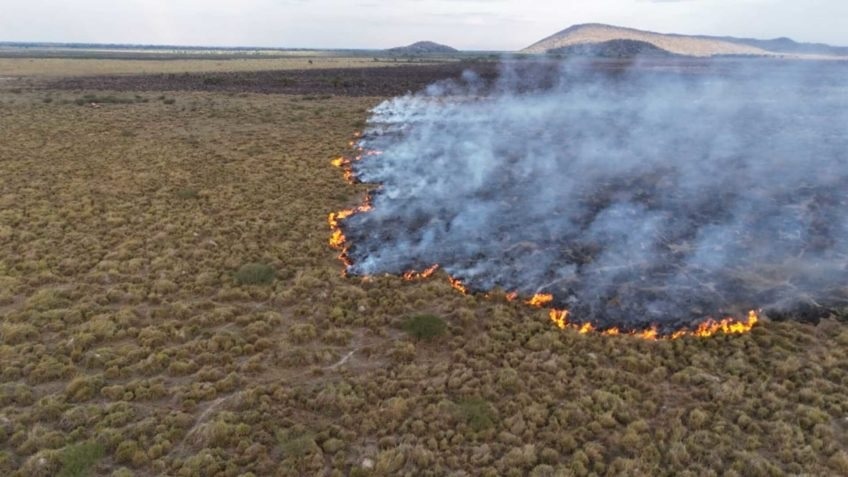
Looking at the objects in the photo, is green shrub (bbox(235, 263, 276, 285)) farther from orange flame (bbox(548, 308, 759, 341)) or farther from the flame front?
orange flame (bbox(548, 308, 759, 341))

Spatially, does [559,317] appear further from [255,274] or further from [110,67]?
[110,67]

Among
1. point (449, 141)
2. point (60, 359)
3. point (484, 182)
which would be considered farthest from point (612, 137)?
point (60, 359)

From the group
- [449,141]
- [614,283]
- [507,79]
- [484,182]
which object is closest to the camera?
[614,283]

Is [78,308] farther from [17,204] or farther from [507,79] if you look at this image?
[507,79]

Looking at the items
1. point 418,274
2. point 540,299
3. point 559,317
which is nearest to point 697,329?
point 559,317

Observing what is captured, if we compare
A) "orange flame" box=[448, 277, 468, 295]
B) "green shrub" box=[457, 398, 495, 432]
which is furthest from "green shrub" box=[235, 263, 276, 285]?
"green shrub" box=[457, 398, 495, 432]

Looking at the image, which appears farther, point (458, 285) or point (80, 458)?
point (458, 285)

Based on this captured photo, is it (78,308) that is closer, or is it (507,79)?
(78,308)
